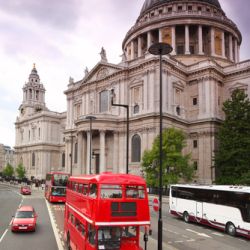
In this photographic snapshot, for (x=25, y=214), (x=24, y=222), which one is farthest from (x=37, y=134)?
(x=24, y=222)

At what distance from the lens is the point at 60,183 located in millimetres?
43156

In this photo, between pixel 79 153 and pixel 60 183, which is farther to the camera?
pixel 79 153

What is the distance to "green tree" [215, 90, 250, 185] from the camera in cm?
4872

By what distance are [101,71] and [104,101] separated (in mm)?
5816

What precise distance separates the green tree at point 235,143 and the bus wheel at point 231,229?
23.4 metres

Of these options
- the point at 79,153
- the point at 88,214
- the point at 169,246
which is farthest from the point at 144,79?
the point at 88,214

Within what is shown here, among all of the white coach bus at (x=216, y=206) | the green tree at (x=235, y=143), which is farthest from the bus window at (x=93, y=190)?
the green tree at (x=235, y=143)

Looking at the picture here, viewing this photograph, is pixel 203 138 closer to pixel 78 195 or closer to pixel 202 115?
pixel 202 115

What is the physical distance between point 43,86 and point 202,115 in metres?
73.1

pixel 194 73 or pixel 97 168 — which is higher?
pixel 194 73

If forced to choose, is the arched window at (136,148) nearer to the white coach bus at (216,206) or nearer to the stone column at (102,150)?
the stone column at (102,150)

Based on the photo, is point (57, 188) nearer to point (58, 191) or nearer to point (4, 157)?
point (58, 191)

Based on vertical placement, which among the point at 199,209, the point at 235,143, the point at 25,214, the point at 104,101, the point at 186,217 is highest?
the point at 104,101

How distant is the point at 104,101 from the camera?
6938cm
